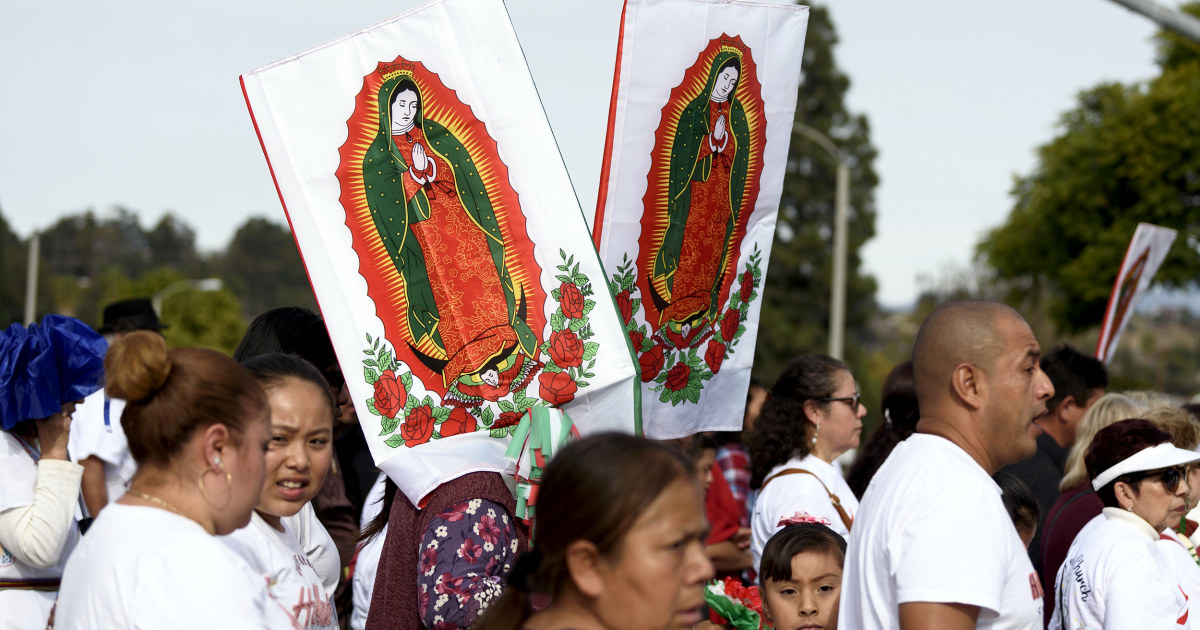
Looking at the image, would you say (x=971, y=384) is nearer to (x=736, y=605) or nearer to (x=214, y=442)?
(x=736, y=605)

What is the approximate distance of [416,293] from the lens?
3172 millimetres

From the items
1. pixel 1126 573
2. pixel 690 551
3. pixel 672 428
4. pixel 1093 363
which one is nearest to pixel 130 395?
pixel 690 551

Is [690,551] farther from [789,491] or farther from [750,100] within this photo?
[789,491]

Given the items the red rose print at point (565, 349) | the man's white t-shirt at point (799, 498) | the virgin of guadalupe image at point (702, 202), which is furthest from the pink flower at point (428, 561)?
the man's white t-shirt at point (799, 498)

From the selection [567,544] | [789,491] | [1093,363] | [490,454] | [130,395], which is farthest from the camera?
[1093,363]

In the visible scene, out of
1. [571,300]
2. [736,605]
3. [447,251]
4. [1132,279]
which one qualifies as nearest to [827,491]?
[736,605]

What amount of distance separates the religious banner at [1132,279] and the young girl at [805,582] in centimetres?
484

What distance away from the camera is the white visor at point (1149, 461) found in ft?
13.7

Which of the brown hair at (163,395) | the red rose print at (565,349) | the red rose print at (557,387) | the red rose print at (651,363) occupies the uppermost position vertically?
the brown hair at (163,395)

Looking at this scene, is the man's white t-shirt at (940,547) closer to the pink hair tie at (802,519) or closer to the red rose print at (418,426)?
the red rose print at (418,426)

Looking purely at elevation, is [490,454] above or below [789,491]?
above

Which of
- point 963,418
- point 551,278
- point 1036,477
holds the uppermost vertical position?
point 551,278

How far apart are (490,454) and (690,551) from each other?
3.48ft

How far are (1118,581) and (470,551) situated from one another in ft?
7.71
